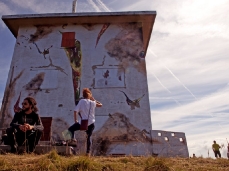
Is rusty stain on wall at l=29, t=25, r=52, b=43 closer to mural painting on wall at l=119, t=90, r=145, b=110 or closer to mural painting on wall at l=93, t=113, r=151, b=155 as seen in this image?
mural painting on wall at l=119, t=90, r=145, b=110

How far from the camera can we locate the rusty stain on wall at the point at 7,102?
1083cm

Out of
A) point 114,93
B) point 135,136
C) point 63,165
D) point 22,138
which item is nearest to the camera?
point 63,165

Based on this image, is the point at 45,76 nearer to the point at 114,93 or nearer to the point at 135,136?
the point at 114,93

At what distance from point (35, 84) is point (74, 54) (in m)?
2.66

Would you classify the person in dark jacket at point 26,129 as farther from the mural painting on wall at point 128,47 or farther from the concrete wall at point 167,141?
the mural painting on wall at point 128,47

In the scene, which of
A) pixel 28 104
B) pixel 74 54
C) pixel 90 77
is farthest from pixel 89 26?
pixel 28 104

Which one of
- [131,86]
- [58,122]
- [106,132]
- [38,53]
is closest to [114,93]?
[131,86]

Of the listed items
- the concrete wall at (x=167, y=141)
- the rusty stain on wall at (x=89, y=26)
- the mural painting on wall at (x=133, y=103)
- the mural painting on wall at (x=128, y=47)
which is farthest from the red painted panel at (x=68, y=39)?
the concrete wall at (x=167, y=141)

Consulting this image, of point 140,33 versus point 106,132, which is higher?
point 140,33

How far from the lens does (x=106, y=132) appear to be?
10492 millimetres

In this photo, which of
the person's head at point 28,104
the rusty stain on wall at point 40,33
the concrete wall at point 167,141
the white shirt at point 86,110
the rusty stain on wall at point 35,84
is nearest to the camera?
the person's head at point 28,104

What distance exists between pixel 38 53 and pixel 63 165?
10.2 m

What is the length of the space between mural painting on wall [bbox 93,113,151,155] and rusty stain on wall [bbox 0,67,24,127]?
4.41 meters

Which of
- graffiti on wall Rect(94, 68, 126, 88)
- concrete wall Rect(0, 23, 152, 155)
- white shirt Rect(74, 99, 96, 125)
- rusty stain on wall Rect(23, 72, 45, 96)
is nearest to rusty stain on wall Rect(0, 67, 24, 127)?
concrete wall Rect(0, 23, 152, 155)
